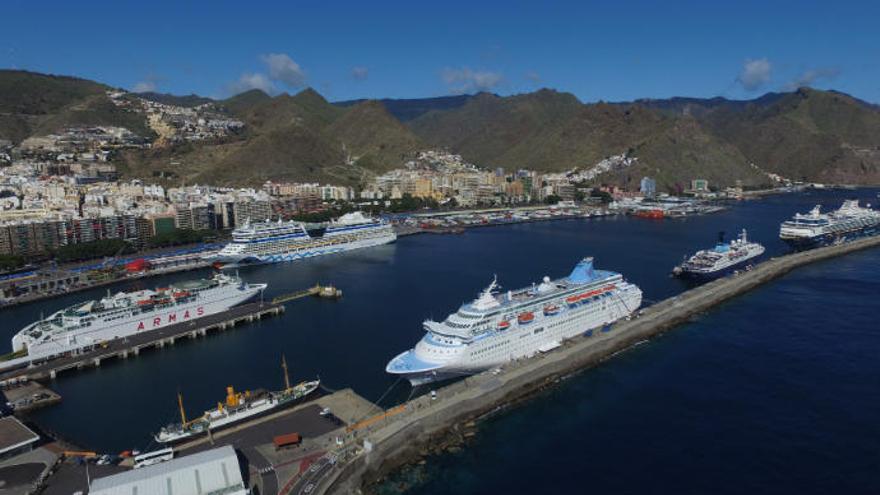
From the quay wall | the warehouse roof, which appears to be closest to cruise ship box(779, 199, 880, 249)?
the quay wall

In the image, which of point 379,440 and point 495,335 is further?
point 495,335

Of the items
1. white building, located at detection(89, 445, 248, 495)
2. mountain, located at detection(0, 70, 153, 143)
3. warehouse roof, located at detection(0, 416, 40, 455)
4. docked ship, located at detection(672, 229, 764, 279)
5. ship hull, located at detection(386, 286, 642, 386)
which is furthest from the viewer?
mountain, located at detection(0, 70, 153, 143)

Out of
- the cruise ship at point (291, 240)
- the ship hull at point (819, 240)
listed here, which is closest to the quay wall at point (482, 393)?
the ship hull at point (819, 240)

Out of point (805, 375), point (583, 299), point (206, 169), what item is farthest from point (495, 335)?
point (206, 169)

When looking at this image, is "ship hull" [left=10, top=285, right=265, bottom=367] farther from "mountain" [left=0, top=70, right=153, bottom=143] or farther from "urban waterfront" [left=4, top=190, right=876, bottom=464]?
"mountain" [left=0, top=70, right=153, bottom=143]

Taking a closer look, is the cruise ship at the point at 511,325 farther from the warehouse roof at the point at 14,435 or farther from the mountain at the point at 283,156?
the mountain at the point at 283,156

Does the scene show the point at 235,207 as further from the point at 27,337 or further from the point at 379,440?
the point at 379,440

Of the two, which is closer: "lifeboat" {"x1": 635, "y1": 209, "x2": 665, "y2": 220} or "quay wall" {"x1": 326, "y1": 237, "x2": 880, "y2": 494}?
"quay wall" {"x1": 326, "y1": 237, "x2": 880, "y2": 494}

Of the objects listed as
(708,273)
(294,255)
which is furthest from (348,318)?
(708,273)
